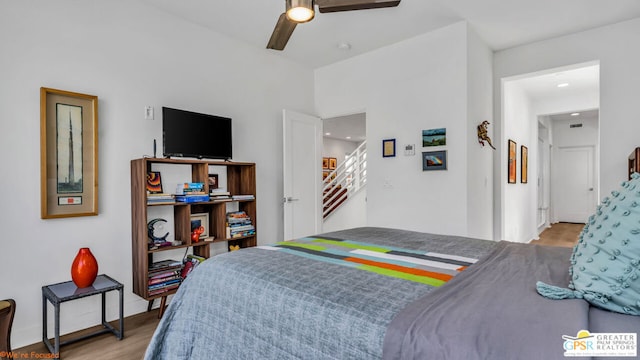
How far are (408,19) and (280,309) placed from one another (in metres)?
3.20

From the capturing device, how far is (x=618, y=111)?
340 cm

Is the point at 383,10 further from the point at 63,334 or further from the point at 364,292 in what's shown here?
the point at 63,334

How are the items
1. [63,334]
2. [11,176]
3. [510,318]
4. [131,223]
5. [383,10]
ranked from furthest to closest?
[383,10] < [131,223] < [63,334] < [11,176] < [510,318]

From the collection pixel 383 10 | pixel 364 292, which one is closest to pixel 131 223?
pixel 364 292

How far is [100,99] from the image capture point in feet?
8.90

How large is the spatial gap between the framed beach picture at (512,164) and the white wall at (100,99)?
3635mm

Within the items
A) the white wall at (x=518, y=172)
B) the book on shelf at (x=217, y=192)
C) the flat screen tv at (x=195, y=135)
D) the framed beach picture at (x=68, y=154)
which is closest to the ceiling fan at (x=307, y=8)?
the flat screen tv at (x=195, y=135)

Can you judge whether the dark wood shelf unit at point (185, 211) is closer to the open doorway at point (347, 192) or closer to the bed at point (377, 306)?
the bed at point (377, 306)

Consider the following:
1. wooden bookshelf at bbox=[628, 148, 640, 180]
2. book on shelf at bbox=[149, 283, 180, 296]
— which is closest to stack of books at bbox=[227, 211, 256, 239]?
book on shelf at bbox=[149, 283, 180, 296]

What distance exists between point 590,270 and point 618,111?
3.51m

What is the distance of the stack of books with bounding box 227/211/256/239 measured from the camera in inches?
130

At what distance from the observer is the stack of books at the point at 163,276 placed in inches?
108

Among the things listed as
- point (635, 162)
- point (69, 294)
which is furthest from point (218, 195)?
point (635, 162)

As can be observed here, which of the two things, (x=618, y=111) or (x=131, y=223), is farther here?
(x=618, y=111)
